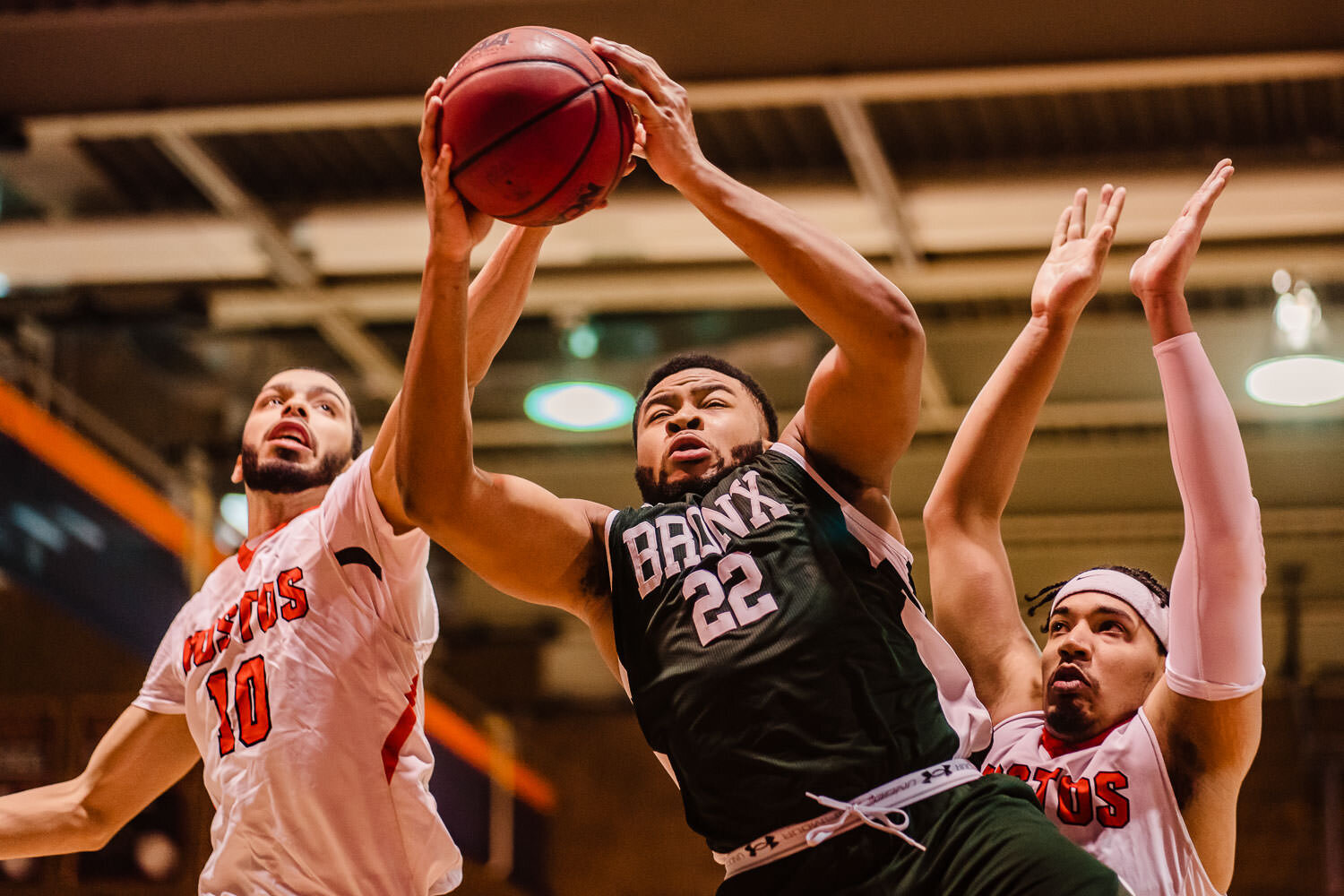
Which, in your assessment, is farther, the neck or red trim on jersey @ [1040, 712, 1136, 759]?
the neck

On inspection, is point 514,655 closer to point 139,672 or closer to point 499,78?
point 139,672

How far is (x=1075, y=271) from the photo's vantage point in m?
3.58

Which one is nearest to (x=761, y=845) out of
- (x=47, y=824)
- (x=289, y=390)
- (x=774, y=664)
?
(x=774, y=664)

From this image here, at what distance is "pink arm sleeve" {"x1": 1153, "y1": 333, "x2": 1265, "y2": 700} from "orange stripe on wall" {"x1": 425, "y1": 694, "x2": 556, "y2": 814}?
8.68 meters

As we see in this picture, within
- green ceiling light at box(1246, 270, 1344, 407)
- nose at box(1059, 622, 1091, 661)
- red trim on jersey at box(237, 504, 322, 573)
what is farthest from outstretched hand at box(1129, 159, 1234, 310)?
green ceiling light at box(1246, 270, 1344, 407)

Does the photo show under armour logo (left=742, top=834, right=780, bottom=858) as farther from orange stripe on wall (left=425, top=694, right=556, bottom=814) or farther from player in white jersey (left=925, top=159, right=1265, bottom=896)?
orange stripe on wall (left=425, top=694, right=556, bottom=814)

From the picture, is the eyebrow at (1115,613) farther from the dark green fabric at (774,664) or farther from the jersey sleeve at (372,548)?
the jersey sleeve at (372,548)

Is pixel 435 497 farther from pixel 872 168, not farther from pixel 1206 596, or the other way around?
pixel 872 168

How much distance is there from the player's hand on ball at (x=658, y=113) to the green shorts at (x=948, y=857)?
4.49 ft

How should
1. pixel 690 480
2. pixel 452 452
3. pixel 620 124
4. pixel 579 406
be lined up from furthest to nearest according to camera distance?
pixel 579 406 → pixel 690 480 → pixel 620 124 → pixel 452 452

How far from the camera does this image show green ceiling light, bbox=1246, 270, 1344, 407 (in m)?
7.64

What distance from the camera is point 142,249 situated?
8.17 m

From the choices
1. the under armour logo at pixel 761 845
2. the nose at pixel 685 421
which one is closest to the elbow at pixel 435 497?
the nose at pixel 685 421

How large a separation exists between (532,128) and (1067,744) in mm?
1899
